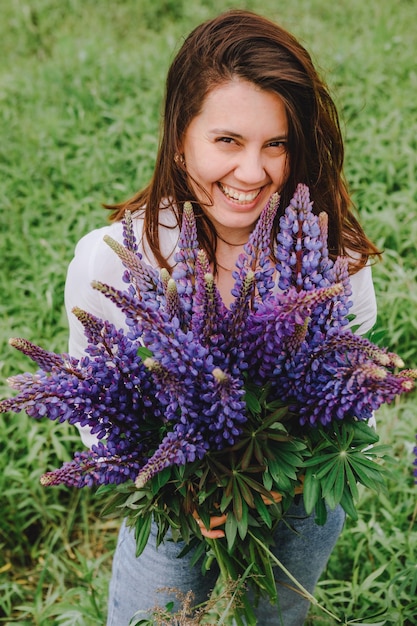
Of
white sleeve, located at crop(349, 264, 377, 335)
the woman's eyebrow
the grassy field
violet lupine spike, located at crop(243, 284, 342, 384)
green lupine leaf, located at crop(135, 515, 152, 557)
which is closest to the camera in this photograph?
violet lupine spike, located at crop(243, 284, 342, 384)

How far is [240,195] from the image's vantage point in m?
1.79

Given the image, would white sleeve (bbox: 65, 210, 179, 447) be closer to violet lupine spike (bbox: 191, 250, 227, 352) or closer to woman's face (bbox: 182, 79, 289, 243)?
woman's face (bbox: 182, 79, 289, 243)

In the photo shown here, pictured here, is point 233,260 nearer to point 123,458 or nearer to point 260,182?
point 260,182

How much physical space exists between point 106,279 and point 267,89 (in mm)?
674

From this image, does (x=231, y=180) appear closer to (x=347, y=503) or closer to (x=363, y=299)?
(x=363, y=299)

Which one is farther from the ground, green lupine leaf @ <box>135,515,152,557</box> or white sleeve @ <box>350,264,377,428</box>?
white sleeve @ <box>350,264,377,428</box>

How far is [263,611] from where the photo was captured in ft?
6.95

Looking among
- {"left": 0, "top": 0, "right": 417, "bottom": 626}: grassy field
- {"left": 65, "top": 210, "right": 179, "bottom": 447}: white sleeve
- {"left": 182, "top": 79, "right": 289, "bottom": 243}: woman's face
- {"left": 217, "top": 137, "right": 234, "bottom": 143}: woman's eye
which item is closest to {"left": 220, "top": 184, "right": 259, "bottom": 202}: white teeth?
{"left": 182, "top": 79, "right": 289, "bottom": 243}: woman's face

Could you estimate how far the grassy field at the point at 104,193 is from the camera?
2.70 m

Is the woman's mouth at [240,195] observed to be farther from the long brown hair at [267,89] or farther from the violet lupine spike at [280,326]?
the violet lupine spike at [280,326]

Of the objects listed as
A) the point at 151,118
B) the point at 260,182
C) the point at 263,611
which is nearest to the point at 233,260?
the point at 260,182

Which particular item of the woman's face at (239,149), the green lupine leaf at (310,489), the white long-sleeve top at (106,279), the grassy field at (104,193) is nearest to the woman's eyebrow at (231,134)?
the woman's face at (239,149)

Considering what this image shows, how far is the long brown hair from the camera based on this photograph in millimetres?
1753

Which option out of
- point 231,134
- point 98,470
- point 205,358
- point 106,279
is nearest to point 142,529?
point 98,470
